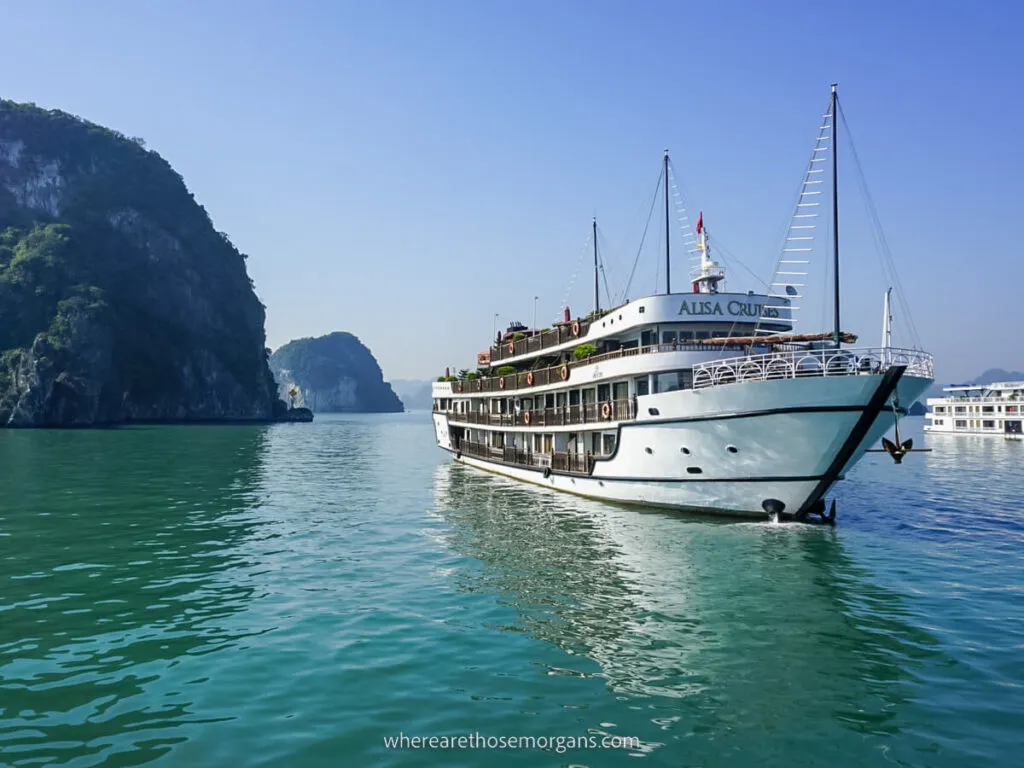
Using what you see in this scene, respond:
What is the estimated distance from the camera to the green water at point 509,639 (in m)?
8.82


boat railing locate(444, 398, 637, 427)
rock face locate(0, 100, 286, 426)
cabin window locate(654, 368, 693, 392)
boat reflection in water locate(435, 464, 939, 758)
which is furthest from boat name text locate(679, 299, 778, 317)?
rock face locate(0, 100, 286, 426)

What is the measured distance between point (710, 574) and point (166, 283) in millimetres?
194302

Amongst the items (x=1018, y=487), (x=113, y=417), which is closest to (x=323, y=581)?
(x=1018, y=487)

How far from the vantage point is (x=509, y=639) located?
12.5 m

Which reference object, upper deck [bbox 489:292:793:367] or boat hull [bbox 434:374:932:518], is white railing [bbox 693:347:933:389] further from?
upper deck [bbox 489:292:793:367]

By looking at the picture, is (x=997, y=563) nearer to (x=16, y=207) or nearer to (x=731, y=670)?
(x=731, y=670)

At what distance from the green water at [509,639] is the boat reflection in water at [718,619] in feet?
0.21

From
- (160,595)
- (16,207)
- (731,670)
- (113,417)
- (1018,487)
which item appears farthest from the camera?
(16,207)

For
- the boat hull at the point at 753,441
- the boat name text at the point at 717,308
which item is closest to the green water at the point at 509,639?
the boat hull at the point at 753,441

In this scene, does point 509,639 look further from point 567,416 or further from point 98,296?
point 98,296

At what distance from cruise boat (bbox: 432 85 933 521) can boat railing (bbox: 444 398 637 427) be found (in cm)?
8

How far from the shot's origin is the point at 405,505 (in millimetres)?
30344

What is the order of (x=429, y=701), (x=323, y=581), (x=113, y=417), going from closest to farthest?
(x=429, y=701), (x=323, y=581), (x=113, y=417)

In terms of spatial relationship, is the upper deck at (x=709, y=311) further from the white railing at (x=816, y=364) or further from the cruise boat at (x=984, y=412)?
the cruise boat at (x=984, y=412)
